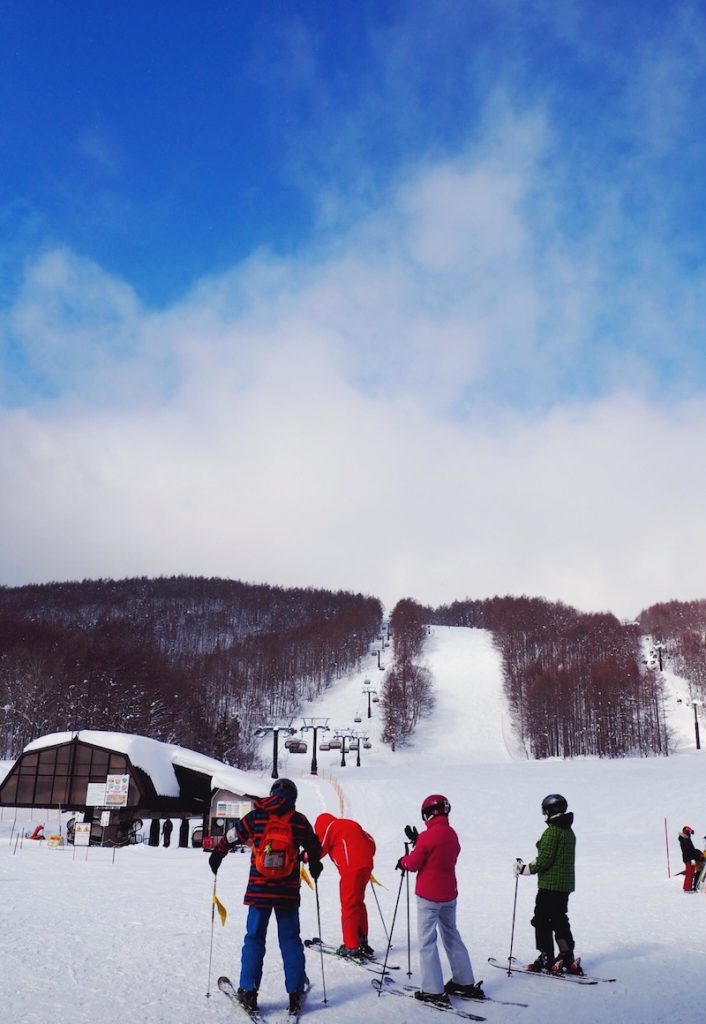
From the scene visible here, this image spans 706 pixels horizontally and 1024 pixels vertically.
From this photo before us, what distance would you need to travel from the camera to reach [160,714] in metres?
76.9

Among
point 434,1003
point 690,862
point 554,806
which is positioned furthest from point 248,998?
point 690,862

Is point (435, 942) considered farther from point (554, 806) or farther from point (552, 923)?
point (554, 806)

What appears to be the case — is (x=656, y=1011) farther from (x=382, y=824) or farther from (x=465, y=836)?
(x=382, y=824)

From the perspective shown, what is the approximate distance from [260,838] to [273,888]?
0.36m

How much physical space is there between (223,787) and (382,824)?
7.19 meters

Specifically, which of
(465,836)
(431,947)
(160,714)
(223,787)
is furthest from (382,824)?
(160,714)

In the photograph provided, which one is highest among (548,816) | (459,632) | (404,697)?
(459,632)

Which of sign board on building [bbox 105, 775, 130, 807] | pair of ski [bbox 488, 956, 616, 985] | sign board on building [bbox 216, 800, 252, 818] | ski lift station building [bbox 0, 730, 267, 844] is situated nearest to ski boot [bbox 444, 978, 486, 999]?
pair of ski [bbox 488, 956, 616, 985]

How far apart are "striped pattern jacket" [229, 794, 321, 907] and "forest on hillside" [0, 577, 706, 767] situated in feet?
234

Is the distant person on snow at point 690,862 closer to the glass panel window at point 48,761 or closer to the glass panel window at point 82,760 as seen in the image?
the glass panel window at point 82,760

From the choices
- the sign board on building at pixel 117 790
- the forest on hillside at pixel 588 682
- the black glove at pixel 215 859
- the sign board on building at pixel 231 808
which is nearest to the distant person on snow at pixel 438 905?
the black glove at pixel 215 859

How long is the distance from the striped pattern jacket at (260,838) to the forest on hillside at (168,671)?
71526 millimetres

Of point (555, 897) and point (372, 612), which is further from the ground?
point (372, 612)

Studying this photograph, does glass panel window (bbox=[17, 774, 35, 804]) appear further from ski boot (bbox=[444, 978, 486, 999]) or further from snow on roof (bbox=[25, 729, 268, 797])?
ski boot (bbox=[444, 978, 486, 999])
